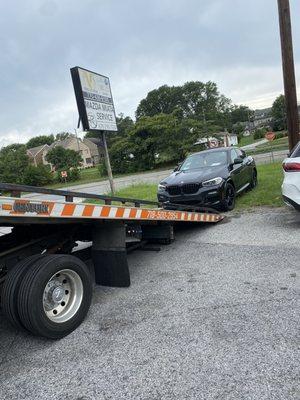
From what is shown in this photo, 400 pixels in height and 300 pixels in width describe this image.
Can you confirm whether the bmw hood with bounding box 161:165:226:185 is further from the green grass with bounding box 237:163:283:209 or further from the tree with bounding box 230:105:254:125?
the tree with bounding box 230:105:254:125

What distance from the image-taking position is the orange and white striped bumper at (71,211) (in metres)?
3.46

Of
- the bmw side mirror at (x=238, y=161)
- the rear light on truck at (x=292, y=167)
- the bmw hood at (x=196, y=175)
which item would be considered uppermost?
the rear light on truck at (x=292, y=167)

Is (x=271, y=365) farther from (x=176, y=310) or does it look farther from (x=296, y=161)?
(x=296, y=161)

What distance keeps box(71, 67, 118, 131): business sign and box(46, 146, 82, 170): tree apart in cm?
4641

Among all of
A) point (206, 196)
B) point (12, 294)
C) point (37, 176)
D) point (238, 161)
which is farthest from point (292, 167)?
point (37, 176)

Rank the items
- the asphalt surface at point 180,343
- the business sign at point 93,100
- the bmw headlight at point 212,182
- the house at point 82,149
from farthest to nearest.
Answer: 1. the house at point 82,149
2. the business sign at point 93,100
3. the bmw headlight at point 212,182
4. the asphalt surface at point 180,343

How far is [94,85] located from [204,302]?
975cm

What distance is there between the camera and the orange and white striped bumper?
346cm

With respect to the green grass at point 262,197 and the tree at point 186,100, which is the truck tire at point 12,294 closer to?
the green grass at point 262,197

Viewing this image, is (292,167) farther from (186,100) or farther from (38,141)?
(38,141)

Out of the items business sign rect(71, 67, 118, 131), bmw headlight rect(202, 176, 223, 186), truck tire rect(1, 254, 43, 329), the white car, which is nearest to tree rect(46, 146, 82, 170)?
business sign rect(71, 67, 118, 131)

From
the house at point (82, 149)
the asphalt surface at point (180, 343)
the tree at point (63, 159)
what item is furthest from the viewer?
the house at point (82, 149)

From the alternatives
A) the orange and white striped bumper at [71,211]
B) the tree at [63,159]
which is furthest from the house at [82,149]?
the orange and white striped bumper at [71,211]

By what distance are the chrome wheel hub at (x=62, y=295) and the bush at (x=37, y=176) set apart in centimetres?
5128
